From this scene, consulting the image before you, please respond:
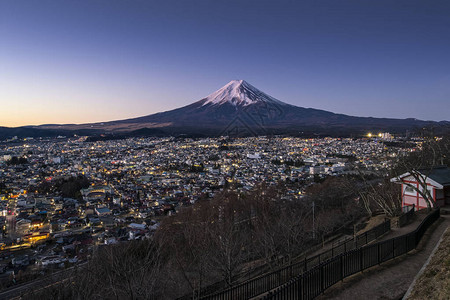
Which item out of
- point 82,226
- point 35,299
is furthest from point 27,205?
point 35,299

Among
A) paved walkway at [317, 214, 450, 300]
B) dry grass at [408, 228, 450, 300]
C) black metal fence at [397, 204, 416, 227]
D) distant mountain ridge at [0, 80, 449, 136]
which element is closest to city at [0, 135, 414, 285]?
black metal fence at [397, 204, 416, 227]

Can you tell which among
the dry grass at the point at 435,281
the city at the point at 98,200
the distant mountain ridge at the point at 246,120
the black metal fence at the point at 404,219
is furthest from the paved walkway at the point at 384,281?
the distant mountain ridge at the point at 246,120

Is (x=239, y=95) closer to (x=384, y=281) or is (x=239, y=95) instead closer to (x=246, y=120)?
(x=246, y=120)

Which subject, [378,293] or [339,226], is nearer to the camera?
[378,293]

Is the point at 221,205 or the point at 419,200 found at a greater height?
the point at 419,200

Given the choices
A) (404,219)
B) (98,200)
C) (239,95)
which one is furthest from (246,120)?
(404,219)

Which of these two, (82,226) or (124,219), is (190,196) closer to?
(124,219)

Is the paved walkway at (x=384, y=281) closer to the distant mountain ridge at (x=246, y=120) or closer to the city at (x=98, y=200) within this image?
the city at (x=98, y=200)
